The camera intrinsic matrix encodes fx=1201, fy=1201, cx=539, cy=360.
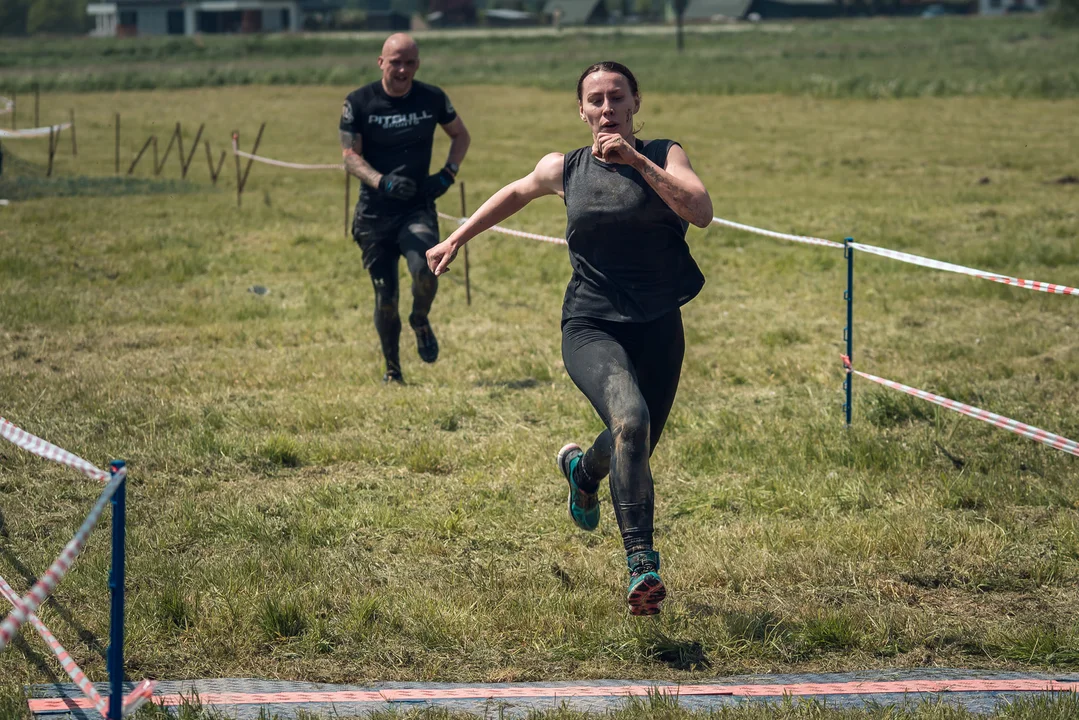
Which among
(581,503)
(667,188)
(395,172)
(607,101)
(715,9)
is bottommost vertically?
(581,503)

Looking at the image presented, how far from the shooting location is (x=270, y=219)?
1788 cm

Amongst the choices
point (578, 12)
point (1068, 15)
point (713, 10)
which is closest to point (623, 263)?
point (1068, 15)

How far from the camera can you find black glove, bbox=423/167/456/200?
9.02m

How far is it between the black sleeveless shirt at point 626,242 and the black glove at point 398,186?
3681 millimetres

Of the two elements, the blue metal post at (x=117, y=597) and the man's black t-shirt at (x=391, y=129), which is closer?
the blue metal post at (x=117, y=597)

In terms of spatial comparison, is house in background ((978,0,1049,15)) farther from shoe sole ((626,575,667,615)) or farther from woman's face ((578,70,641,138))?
shoe sole ((626,575,667,615))

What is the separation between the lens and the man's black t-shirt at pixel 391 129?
352 inches

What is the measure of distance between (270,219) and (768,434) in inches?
467

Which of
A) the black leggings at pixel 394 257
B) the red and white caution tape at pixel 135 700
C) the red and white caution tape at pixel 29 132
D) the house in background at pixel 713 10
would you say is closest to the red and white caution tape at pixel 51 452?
the red and white caution tape at pixel 135 700

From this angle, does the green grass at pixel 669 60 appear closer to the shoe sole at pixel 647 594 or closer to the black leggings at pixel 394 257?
the black leggings at pixel 394 257

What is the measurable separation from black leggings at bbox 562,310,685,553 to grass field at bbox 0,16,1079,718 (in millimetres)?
554

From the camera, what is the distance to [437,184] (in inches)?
356

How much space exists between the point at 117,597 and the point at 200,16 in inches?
4543

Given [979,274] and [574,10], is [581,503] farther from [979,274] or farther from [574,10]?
[574,10]
